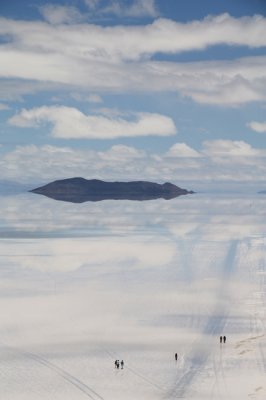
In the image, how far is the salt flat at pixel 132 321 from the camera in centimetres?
3809

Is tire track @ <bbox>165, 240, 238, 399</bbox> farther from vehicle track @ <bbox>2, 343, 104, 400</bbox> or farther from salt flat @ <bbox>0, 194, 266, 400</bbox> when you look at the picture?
vehicle track @ <bbox>2, 343, 104, 400</bbox>

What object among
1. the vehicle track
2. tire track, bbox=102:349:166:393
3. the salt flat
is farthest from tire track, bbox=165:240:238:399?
the vehicle track

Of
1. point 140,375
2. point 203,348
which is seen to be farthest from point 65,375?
point 203,348

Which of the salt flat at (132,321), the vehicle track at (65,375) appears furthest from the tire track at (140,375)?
the vehicle track at (65,375)

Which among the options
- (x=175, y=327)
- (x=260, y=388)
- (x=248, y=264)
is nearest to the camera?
(x=260, y=388)

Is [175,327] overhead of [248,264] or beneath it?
beneath

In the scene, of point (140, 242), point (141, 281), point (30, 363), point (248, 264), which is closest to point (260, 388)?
point (30, 363)

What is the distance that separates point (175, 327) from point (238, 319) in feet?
16.9

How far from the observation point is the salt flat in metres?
38.1

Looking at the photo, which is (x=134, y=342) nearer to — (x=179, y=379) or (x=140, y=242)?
(x=179, y=379)

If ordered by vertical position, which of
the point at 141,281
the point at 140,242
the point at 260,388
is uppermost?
the point at 140,242

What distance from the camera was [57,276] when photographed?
67.0 metres

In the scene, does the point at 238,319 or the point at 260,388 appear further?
the point at 238,319

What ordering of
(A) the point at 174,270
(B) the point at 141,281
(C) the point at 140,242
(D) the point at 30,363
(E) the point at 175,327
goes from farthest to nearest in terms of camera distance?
(C) the point at 140,242
(A) the point at 174,270
(B) the point at 141,281
(E) the point at 175,327
(D) the point at 30,363
